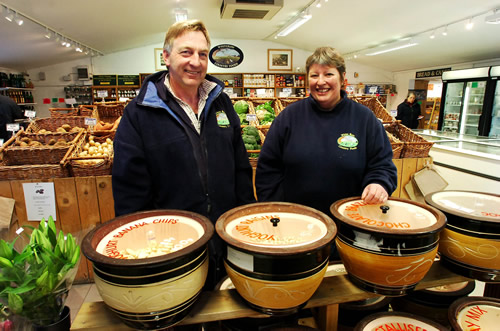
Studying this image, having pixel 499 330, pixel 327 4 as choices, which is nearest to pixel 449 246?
pixel 499 330

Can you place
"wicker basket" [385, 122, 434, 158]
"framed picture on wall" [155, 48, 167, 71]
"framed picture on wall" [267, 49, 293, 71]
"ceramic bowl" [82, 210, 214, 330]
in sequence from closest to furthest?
"ceramic bowl" [82, 210, 214, 330] → "wicker basket" [385, 122, 434, 158] → "framed picture on wall" [155, 48, 167, 71] → "framed picture on wall" [267, 49, 293, 71]

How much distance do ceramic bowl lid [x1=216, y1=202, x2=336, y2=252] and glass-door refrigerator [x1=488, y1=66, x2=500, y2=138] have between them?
24.5 feet

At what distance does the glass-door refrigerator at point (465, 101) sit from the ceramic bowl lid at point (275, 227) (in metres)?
7.70

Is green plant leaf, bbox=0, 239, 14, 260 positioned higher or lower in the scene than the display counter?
higher

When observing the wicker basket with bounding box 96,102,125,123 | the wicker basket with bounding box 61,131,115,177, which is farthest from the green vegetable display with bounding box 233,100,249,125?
the wicker basket with bounding box 61,131,115,177

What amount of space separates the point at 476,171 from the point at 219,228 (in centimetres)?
387

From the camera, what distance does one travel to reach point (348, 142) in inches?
61.0

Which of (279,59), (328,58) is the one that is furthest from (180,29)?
(279,59)

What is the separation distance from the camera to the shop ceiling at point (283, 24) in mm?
5520

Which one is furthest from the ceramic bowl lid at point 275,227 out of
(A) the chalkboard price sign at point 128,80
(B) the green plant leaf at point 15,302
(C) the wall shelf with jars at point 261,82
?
(A) the chalkboard price sign at point 128,80

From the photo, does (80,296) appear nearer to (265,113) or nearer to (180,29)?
(180,29)

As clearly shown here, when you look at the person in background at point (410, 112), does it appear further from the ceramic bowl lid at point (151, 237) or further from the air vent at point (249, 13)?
the ceramic bowl lid at point (151, 237)

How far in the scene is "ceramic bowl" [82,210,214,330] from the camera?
69cm

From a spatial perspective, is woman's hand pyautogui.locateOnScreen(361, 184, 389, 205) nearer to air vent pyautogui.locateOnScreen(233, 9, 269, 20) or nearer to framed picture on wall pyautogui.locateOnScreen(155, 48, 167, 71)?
air vent pyautogui.locateOnScreen(233, 9, 269, 20)
